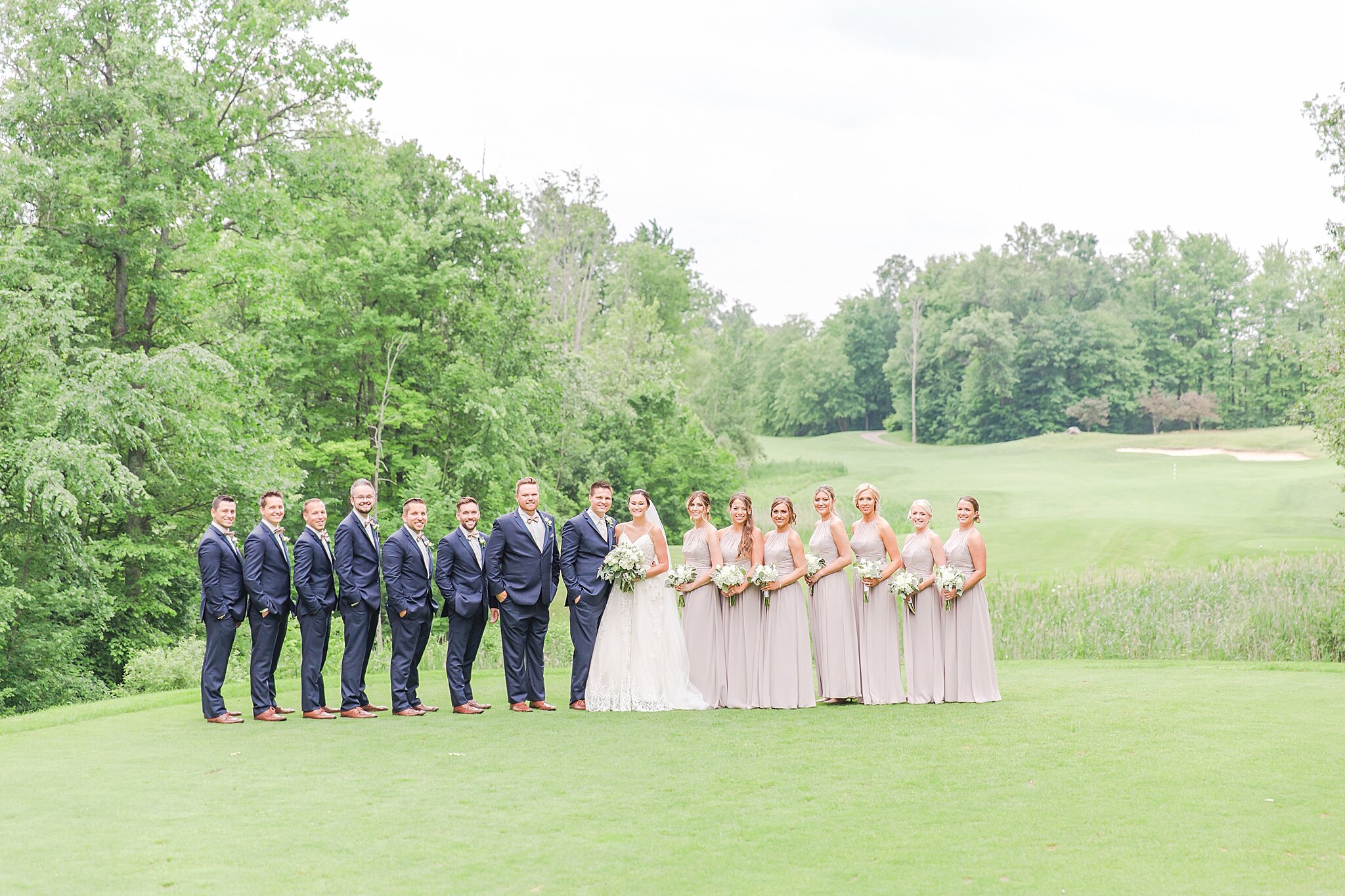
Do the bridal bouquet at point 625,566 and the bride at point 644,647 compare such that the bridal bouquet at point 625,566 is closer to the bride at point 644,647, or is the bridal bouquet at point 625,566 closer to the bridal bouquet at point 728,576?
the bride at point 644,647

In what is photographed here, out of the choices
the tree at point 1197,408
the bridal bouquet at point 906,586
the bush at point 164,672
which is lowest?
the bush at point 164,672

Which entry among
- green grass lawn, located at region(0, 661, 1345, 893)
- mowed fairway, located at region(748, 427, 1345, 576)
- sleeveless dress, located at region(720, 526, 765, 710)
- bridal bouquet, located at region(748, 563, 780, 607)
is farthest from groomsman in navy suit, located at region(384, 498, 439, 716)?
mowed fairway, located at region(748, 427, 1345, 576)

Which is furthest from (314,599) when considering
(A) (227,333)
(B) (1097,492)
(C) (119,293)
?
(B) (1097,492)

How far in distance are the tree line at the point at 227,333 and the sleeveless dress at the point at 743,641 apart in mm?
10034

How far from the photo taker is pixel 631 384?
136 feet

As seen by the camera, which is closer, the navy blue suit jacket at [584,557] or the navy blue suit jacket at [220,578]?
the navy blue suit jacket at [220,578]

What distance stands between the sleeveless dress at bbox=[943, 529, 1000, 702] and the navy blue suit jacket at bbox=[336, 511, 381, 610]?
4.92m

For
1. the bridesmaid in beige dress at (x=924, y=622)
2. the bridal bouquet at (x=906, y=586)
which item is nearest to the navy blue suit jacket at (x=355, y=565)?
the bridal bouquet at (x=906, y=586)

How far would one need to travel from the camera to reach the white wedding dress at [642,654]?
9.91 metres

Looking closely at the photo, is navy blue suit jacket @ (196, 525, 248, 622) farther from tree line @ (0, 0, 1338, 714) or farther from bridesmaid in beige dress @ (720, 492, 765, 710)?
tree line @ (0, 0, 1338, 714)

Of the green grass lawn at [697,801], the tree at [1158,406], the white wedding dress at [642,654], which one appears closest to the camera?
the green grass lawn at [697,801]

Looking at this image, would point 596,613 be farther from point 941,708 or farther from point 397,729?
point 941,708

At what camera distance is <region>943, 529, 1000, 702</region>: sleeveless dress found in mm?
10109

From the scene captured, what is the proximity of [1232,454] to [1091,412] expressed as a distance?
16476 mm
